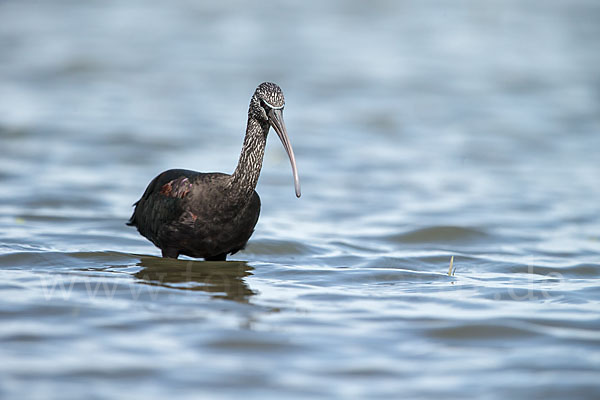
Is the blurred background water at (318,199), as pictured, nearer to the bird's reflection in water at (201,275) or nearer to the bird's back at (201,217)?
the bird's reflection in water at (201,275)

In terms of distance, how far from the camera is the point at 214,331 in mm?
4980

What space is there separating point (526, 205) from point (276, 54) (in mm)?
10483

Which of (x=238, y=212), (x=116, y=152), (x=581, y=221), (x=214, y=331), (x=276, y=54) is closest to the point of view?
(x=214, y=331)

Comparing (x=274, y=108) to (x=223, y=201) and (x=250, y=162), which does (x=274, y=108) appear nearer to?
(x=250, y=162)

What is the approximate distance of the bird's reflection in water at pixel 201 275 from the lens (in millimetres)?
6023

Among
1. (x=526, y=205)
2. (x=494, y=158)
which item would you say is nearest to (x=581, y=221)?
(x=526, y=205)

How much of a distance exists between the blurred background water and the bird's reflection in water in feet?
0.11

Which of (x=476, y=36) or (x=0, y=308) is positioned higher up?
(x=476, y=36)

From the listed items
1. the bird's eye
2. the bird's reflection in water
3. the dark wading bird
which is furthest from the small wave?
the bird's eye

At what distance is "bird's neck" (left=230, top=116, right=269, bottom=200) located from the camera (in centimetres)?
636

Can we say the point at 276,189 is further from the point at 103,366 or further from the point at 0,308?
the point at 103,366

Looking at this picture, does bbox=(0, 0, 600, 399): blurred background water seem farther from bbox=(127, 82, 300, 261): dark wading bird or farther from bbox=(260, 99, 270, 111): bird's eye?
bbox=(260, 99, 270, 111): bird's eye

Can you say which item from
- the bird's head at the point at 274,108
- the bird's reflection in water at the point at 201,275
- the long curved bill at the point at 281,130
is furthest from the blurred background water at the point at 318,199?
the bird's head at the point at 274,108

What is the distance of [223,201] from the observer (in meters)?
6.32
